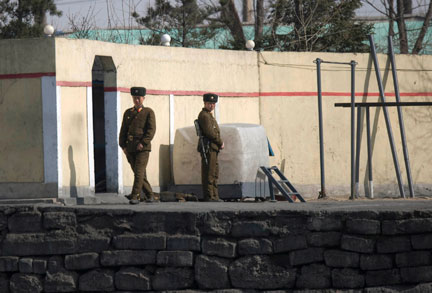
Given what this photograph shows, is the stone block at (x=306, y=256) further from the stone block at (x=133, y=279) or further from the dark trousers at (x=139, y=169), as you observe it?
the dark trousers at (x=139, y=169)

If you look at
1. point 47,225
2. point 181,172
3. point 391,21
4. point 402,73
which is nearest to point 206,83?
point 181,172

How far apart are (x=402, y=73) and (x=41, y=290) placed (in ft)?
36.7

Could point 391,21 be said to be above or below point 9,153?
above

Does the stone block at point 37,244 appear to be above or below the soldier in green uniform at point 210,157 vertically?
below

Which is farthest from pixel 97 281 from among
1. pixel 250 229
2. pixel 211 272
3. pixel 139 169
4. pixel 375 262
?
pixel 139 169

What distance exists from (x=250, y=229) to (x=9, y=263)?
2.50 meters

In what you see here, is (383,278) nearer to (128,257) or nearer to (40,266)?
(128,257)

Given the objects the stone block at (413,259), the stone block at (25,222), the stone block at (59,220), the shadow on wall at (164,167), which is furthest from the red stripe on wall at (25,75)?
the stone block at (413,259)

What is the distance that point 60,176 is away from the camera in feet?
48.2

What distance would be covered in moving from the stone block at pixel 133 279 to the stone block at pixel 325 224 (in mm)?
1662

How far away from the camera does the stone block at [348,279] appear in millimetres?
9016

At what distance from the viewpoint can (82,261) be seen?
9516 millimetres

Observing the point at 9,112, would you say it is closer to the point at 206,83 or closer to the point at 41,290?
the point at 206,83

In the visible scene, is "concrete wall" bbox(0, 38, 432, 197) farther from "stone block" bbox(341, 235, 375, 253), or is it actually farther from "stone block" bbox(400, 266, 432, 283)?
"stone block" bbox(400, 266, 432, 283)
